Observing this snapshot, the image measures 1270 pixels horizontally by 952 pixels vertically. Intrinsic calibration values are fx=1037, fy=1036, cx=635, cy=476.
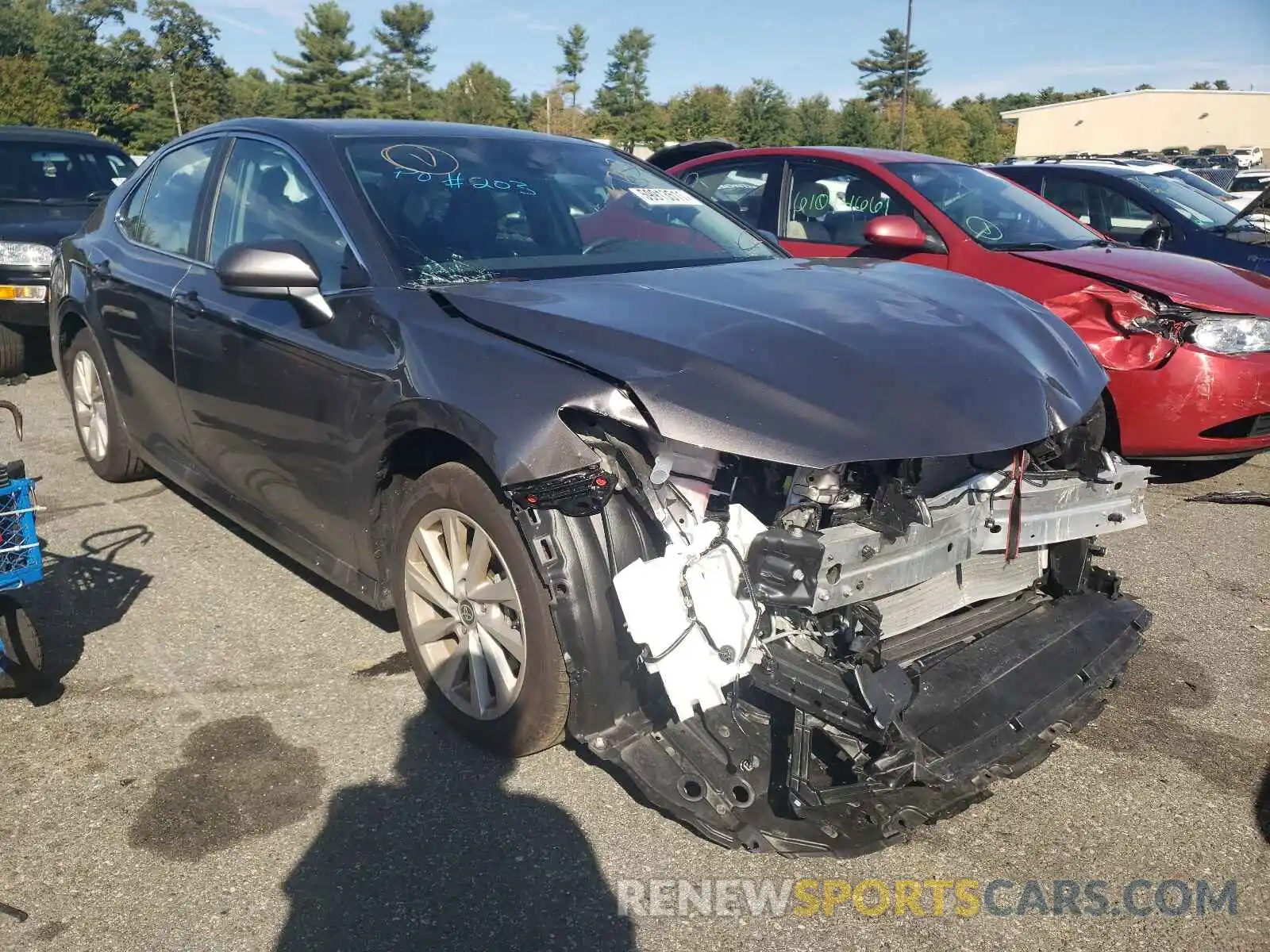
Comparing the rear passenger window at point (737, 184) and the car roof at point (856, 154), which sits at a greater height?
the car roof at point (856, 154)

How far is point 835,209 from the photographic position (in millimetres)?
6254

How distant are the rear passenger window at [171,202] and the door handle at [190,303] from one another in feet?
0.74

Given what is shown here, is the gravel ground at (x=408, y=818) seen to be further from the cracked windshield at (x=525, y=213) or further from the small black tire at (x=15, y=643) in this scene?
the cracked windshield at (x=525, y=213)

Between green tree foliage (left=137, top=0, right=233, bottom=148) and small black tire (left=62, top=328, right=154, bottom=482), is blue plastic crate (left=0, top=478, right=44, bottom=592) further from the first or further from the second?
green tree foliage (left=137, top=0, right=233, bottom=148)

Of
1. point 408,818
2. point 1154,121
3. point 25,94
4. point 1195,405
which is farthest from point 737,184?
point 1154,121

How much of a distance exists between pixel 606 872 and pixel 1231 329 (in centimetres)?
409

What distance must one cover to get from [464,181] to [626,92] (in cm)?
7126

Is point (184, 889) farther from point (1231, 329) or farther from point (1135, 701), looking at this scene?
point (1231, 329)

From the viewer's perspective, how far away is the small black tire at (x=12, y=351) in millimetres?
7789

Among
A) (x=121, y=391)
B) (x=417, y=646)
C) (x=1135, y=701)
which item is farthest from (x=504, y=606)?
(x=121, y=391)

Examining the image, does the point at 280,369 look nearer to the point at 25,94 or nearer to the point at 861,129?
the point at 861,129

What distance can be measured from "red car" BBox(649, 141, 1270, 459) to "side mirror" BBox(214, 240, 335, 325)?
2.39m

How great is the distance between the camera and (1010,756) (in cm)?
244

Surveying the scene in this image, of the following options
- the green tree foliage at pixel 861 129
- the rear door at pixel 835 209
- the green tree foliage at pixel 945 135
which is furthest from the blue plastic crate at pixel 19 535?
the green tree foliage at pixel 945 135
